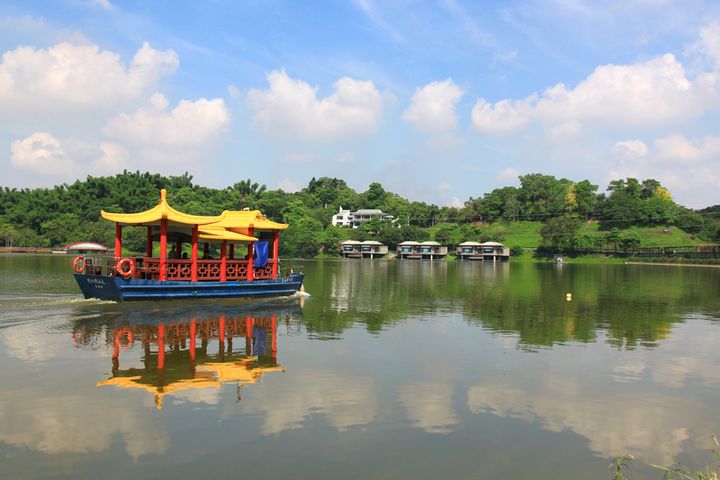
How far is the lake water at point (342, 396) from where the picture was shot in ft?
26.8

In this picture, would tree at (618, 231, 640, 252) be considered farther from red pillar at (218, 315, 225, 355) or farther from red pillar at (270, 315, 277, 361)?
red pillar at (218, 315, 225, 355)

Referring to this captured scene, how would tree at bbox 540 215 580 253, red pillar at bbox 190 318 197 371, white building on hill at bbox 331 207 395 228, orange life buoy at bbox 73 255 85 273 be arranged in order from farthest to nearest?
1. white building on hill at bbox 331 207 395 228
2. tree at bbox 540 215 580 253
3. orange life buoy at bbox 73 255 85 273
4. red pillar at bbox 190 318 197 371

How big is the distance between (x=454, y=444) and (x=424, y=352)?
7.03 meters

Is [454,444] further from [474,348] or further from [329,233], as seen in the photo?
[329,233]

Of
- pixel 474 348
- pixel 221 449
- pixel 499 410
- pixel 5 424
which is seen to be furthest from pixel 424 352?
pixel 5 424

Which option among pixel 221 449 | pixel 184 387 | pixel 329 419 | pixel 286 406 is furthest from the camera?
pixel 184 387

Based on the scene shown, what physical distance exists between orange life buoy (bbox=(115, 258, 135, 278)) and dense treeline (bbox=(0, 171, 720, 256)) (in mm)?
68573

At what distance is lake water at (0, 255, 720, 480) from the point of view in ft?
26.8

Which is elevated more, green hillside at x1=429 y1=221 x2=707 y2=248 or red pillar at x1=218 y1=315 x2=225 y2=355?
green hillside at x1=429 y1=221 x2=707 y2=248

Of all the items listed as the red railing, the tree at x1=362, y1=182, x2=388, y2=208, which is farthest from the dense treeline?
the red railing

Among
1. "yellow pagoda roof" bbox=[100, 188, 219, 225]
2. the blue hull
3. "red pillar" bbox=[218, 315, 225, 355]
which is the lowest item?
"red pillar" bbox=[218, 315, 225, 355]

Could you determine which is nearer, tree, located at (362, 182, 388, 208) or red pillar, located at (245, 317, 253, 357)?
red pillar, located at (245, 317, 253, 357)

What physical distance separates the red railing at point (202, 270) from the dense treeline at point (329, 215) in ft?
215

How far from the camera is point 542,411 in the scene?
10633mm
